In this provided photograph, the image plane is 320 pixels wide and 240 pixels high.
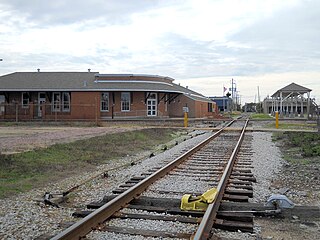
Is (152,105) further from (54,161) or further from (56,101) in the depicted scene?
(54,161)

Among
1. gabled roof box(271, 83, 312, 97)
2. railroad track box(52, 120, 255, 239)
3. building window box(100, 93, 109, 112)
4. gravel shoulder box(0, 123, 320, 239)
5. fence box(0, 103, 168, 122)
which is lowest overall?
gravel shoulder box(0, 123, 320, 239)

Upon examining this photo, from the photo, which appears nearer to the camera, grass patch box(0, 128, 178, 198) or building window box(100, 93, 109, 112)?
grass patch box(0, 128, 178, 198)

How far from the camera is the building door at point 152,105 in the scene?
46.2 metres

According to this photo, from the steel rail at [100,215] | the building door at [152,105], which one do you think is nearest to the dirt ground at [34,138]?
the steel rail at [100,215]

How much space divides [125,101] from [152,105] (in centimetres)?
336

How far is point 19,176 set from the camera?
9961mm

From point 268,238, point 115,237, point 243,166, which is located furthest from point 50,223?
point 243,166

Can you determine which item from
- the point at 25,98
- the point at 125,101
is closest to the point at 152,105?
the point at 125,101

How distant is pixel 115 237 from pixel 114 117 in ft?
127

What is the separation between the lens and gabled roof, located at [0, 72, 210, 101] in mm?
43938

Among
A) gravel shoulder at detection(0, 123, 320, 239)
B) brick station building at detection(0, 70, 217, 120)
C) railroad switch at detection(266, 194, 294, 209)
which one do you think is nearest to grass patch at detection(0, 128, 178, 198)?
gravel shoulder at detection(0, 123, 320, 239)

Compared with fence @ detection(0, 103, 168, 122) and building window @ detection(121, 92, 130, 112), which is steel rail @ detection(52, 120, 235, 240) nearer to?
fence @ detection(0, 103, 168, 122)

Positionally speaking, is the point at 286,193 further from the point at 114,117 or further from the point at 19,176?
the point at 114,117

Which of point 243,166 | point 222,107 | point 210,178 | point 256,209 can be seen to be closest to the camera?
point 256,209
